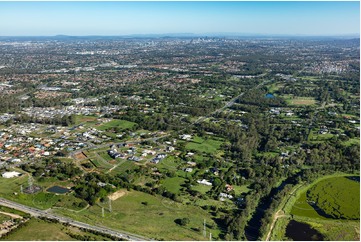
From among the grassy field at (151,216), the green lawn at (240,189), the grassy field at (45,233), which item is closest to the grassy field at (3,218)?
the grassy field at (45,233)

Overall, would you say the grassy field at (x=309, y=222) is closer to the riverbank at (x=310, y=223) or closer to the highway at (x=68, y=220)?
the riverbank at (x=310, y=223)

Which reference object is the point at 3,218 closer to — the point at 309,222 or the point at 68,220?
the point at 68,220

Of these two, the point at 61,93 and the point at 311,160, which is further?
the point at 61,93

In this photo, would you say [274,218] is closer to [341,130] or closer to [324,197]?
[324,197]

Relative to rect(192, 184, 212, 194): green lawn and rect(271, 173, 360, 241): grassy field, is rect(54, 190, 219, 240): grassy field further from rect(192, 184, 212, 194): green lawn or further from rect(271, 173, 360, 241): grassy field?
rect(271, 173, 360, 241): grassy field

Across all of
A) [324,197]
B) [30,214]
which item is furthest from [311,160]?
[30,214]

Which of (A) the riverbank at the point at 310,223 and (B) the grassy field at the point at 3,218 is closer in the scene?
(A) the riverbank at the point at 310,223

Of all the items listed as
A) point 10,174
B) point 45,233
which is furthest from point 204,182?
point 10,174

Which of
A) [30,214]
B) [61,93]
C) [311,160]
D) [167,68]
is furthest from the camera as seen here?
[167,68]
